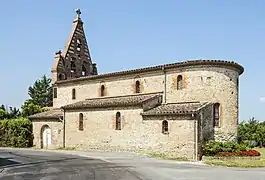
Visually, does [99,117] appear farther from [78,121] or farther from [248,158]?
[248,158]

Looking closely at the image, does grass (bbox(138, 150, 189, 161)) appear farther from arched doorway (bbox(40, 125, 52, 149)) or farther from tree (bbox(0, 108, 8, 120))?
tree (bbox(0, 108, 8, 120))

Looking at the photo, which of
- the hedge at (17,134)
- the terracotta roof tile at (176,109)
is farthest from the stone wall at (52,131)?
the terracotta roof tile at (176,109)

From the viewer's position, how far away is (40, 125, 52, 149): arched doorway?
3463 centimetres

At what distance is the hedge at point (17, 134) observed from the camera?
3578 cm

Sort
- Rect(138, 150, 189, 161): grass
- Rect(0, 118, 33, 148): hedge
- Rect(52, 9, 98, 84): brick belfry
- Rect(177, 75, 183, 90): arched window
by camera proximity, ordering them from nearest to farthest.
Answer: Rect(138, 150, 189, 161): grass < Rect(177, 75, 183, 90): arched window < Rect(0, 118, 33, 148): hedge < Rect(52, 9, 98, 84): brick belfry

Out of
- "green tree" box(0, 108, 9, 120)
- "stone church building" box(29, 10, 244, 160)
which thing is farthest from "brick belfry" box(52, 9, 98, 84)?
"green tree" box(0, 108, 9, 120)

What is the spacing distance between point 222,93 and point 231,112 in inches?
75.4

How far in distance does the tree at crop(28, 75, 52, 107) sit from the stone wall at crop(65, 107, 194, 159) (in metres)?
35.6

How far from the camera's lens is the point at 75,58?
4034 centimetres

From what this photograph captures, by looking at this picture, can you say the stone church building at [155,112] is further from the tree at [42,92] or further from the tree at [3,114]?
the tree at [42,92]

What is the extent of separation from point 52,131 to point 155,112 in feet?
45.4

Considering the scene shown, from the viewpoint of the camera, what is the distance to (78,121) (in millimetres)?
32219

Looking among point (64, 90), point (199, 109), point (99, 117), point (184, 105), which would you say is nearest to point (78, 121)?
point (99, 117)

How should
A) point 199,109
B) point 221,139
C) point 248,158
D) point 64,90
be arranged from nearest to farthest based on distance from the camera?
point 248,158 < point 199,109 < point 221,139 < point 64,90
